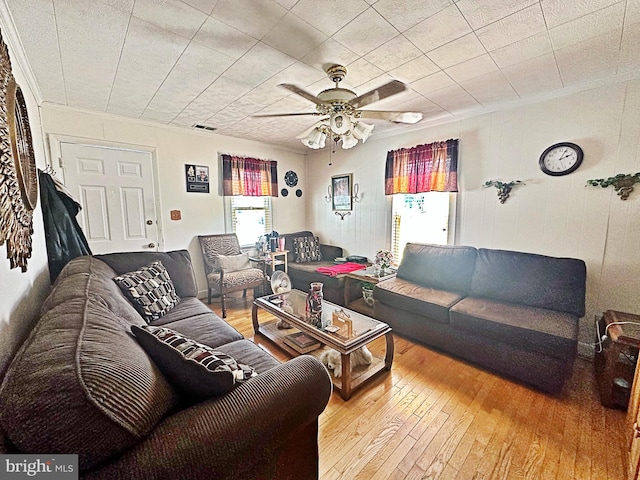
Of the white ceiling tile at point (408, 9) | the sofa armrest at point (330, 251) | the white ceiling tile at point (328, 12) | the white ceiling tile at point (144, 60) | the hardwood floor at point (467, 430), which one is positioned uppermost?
the white ceiling tile at point (144, 60)

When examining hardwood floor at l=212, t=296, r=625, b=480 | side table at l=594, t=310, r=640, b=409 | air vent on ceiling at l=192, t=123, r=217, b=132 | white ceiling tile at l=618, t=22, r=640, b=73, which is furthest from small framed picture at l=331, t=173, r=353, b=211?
side table at l=594, t=310, r=640, b=409

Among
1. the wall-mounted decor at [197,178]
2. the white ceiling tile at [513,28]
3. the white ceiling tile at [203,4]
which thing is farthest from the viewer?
the wall-mounted decor at [197,178]

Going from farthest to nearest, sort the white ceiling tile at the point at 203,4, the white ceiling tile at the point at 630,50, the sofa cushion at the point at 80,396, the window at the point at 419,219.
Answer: the window at the point at 419,219, the white ceiling tile at the point at 630,50, the white ceiling tile at the point at 203,4, the sofa cushion at the point at 80,396

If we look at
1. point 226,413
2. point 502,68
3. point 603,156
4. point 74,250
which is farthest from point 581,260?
point 74,250

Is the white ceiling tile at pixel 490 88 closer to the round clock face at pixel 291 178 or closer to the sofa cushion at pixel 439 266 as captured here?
the sofa cushion at pixel 439 266

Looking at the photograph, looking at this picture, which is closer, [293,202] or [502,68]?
[502,68]

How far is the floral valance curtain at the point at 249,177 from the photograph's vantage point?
3.97 metres

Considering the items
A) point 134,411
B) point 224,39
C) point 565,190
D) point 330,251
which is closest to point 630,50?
point 565,190

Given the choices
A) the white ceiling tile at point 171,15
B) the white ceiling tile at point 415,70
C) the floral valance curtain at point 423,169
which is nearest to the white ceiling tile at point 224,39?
the white ceiling tile at point 171,15

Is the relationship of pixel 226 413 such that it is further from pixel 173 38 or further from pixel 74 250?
pixel 74 250

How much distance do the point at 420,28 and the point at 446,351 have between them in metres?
2.49

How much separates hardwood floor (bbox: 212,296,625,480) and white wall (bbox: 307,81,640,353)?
35.7 inches

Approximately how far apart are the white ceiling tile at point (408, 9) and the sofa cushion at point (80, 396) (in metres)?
1.91

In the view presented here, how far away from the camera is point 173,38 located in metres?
1.68
